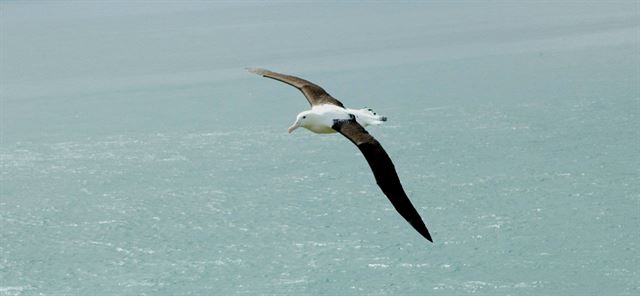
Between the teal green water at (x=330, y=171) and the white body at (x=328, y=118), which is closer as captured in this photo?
the white body at (x=328, y=118)

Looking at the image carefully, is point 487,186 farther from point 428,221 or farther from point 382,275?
point 382,275

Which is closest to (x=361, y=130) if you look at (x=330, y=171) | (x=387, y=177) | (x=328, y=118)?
(x=328, y=118)

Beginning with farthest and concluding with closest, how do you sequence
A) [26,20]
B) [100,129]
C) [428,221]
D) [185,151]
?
[26,20] → [100,129] → [185,151] → [428,221]

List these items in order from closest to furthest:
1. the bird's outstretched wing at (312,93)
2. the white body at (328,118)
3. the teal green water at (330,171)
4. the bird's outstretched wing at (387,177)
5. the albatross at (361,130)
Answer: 1. the bird's outstretched wing at (387,177)
2. the albatross at (361,130)
3. the white body at (328,118)
4. the bird's outstretched wing at (312,93)
5. the teal green water at (330,171)

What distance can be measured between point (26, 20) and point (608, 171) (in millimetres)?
128326

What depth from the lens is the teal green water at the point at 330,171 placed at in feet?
132

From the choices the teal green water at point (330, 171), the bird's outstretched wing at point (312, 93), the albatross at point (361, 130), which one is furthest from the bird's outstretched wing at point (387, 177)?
the teal green water at point (330, 171)

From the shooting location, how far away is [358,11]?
458 ft

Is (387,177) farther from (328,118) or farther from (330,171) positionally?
(330,171)

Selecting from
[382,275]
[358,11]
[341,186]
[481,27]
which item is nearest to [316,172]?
[341,186]

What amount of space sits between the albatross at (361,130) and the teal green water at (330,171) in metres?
22.0

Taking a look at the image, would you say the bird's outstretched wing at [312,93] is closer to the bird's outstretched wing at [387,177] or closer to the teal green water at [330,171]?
the bird's outstretched wing at [387,177]

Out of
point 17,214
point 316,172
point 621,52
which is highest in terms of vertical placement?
point 621,52

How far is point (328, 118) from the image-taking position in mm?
14703
